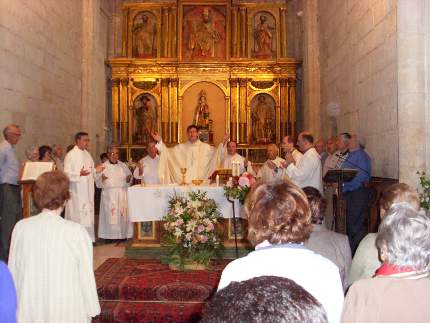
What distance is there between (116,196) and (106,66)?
653 centimetres

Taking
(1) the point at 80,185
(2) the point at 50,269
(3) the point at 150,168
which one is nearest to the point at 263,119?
(3) the point at 150,168

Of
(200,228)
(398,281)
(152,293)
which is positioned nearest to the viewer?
(398,281)

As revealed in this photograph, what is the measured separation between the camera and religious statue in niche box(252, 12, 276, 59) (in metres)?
16.4

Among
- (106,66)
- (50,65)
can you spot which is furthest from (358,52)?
(106,66)

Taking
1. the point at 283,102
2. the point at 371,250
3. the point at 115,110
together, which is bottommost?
the point at 371,250

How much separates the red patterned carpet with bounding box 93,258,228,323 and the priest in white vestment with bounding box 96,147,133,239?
3.19m

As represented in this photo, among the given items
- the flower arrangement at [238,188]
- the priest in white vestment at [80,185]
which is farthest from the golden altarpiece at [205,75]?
the flower arrangement at [238,188]

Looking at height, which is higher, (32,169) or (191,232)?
(32,169)

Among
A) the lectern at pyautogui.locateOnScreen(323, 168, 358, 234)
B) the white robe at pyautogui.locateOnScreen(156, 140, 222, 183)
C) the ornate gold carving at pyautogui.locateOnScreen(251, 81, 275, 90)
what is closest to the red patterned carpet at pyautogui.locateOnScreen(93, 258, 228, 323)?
the lectern at pyautogui.locateOnScreen(323, 168, 358, 234)

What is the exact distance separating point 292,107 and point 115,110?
5390 mm

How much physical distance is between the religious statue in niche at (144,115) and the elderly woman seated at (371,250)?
42.0ft

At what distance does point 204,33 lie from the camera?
16500 millimetres

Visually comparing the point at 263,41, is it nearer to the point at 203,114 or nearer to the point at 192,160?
the point at 203,114

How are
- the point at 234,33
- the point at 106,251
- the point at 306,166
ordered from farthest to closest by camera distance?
1. the point at 234,33
2. the point at 106,251
3. the point at 306,166
